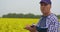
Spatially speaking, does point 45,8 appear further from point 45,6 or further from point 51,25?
point 51,25

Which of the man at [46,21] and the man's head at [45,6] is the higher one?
the man's head at [45,6]

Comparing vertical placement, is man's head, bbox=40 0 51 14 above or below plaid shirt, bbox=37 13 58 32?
above

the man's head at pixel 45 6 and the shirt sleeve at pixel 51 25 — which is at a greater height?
the man's head at pixel 45 6

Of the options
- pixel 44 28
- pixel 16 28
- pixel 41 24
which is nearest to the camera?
pixel 44 28

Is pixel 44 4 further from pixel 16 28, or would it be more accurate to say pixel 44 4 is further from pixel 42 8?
pixel 16 28

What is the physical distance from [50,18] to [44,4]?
5.9 inches

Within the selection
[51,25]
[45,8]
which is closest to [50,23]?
[51,25]

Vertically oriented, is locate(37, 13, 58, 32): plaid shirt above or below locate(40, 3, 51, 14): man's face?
below

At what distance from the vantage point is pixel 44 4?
2084 mm

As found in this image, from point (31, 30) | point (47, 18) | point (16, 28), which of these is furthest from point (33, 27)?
point (16, 28)

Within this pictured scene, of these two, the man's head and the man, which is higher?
the man's head

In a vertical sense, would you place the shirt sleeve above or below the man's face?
below

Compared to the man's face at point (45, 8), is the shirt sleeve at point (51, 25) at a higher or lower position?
lower

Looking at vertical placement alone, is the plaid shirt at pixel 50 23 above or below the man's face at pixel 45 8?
below
